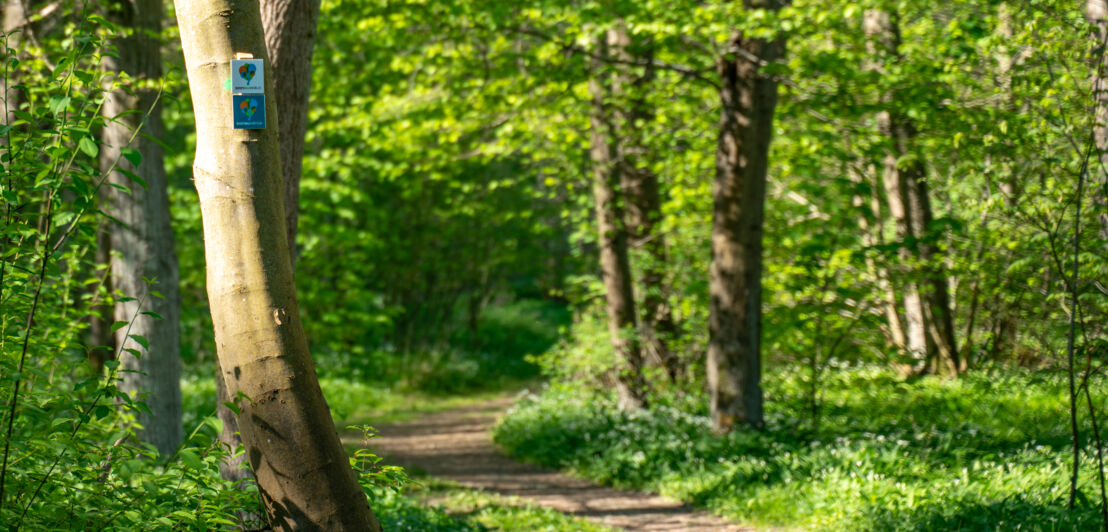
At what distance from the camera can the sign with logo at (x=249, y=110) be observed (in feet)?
10.2

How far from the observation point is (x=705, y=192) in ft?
38.4

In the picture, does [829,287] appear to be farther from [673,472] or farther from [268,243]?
[268,243]

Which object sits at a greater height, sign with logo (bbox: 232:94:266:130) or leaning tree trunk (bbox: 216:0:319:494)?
leaning tree trunk (bbox: 216:0:319:494)

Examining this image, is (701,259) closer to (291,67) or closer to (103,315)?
(103,315)

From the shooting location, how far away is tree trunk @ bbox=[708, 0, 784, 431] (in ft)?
28.6

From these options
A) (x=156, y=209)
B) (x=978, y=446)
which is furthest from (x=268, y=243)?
(x=978, y=446)

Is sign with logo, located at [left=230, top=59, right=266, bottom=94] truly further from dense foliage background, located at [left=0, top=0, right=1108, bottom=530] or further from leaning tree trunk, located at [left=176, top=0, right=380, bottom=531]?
dense foliage background, located at [left=0, top=0, right=1108, bottom=530]

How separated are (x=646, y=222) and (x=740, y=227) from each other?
3.45 m

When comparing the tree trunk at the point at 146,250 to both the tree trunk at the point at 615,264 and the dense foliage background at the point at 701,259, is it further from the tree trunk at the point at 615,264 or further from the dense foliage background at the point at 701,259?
the tree trunk at the point at 615,264

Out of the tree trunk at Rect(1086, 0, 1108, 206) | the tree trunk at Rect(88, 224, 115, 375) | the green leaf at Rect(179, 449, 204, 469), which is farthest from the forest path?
the green leaf at Rect(179, 449, 204, 469)

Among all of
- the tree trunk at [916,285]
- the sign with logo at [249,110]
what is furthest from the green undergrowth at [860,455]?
the sign with logo at [249,110]

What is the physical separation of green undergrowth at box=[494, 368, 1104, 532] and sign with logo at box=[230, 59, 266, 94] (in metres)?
4.79

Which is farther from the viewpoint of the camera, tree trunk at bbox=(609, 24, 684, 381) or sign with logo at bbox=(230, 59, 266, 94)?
tree trunk at bbox=(609, 24, 684, 381)

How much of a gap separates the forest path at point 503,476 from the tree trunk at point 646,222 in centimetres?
264
